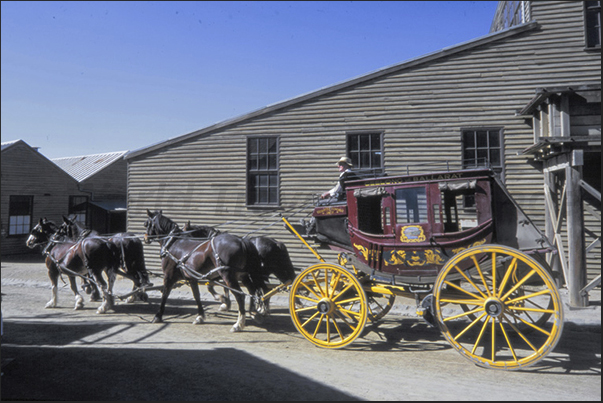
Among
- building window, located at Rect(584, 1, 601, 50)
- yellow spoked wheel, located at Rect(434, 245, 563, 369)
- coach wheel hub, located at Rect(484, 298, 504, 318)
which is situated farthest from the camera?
building window, located at Rect(584, 1, 601, 50)

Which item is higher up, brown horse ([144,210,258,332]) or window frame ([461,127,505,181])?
window frame ([461,127,505,181])

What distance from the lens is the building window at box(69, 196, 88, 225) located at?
23.6 m

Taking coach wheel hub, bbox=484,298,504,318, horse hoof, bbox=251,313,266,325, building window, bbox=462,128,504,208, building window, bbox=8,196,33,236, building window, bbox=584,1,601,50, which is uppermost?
building window, bbox=584,1,601,50

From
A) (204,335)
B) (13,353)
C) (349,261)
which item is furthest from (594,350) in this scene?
(13,353)

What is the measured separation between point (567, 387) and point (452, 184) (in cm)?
264

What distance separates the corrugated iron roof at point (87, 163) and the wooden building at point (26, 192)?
1.55 meters

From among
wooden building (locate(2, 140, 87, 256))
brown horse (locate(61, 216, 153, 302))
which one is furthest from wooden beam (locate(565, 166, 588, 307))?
wooden building (locate(2, 140, 87, 256))

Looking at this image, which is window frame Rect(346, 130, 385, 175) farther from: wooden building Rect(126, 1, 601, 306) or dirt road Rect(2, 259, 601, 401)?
dirt road Rect(2, 259, 601, 401)

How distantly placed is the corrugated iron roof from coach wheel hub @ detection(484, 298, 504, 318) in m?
24.8

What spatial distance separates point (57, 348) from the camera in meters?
6.28

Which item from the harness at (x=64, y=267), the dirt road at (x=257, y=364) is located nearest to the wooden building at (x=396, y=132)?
the harness at (x=64, y=267)

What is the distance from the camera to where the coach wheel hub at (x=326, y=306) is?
20.0 ft

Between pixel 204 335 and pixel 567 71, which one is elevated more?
pixel 567 71

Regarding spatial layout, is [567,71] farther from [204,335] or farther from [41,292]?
[41,292]
